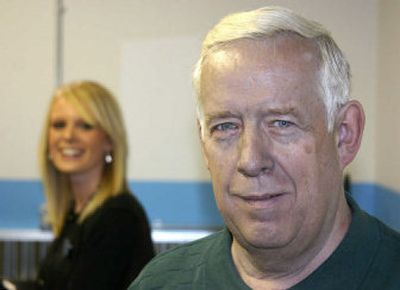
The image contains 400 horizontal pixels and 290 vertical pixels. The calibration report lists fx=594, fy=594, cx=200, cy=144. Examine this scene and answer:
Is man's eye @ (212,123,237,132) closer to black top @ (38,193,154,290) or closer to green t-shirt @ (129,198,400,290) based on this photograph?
green t-shirt @ (129,198,400,290)

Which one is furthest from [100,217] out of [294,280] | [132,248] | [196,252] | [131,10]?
[131,10]

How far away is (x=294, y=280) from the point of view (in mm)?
1003

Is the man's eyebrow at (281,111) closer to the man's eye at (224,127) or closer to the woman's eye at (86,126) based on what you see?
the man's eye at (224,127)

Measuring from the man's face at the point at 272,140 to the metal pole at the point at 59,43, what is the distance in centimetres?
202

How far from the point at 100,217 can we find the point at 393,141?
974 millimetres

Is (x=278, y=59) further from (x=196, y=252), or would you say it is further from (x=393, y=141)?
(x=393, y=141)

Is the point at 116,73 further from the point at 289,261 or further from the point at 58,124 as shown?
the point at 289,261

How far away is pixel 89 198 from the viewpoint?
1979 mm

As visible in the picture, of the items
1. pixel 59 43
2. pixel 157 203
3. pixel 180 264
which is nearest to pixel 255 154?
pixel 180 264

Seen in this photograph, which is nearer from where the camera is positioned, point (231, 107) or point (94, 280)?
point (231, 107)

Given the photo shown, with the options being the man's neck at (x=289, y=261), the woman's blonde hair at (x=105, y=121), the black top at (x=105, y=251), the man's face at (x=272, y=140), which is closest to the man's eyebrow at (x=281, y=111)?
the man's face at (x=272, y=140)

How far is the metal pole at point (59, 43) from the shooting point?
9.28 ft

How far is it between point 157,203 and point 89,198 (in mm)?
888

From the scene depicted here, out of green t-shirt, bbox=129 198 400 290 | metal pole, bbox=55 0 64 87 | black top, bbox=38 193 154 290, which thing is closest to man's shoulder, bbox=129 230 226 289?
green t-shirt, bbox=129 198 400 290
